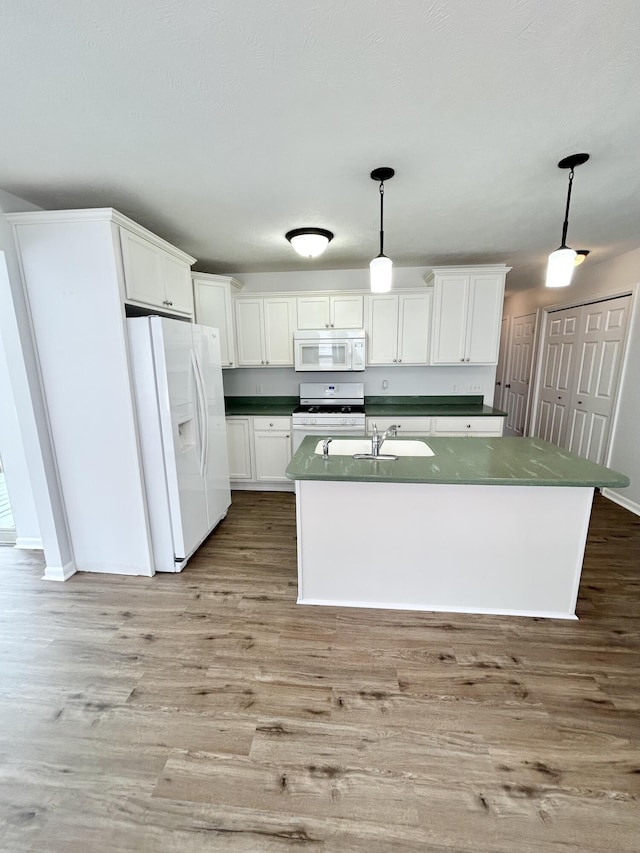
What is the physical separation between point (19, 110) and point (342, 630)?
286 centimetres

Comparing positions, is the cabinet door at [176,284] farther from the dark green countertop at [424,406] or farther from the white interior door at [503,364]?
the white interior door at [503,364]

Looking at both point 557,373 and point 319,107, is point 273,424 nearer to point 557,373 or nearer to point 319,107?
point 319,107

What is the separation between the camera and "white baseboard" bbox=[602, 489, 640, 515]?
133 inches

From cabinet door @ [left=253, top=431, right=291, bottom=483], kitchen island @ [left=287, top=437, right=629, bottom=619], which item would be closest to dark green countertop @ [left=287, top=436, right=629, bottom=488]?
kitchen island @ [left=287, top=437, right=629, bottom=619]

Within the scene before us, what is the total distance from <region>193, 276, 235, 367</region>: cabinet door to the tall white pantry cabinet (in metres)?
0.96

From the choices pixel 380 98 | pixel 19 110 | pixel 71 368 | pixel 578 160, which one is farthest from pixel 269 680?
pixel 578 160

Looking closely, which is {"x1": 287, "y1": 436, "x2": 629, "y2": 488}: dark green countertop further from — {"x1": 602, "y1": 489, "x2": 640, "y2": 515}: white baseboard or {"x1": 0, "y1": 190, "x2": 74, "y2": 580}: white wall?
{"x1": 602, "y1": 489, "x2": 640, "y2": 515}: white baseboard

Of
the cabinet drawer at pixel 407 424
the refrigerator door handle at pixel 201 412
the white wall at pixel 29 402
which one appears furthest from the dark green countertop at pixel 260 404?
the white wall at pixel 29 402

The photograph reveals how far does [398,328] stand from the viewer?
12.5ft

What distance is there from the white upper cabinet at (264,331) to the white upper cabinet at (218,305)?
14 centimetres

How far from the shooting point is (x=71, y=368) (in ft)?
7.31

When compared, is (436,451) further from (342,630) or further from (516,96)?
(516,96)

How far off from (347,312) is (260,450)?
1.81 m

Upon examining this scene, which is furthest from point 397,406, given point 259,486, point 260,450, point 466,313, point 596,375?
point 596,375
